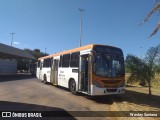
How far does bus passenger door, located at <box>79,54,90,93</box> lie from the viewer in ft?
49.4

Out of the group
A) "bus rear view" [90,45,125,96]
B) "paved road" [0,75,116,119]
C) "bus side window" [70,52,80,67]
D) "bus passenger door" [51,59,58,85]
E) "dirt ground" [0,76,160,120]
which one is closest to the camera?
"dirt ground" [0,76,160,120]

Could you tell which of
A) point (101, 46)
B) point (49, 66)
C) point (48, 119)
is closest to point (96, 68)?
point (101, 46)

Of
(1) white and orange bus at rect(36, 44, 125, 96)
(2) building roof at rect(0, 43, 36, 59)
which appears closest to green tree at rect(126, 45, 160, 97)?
(1) white and orange bus at rect(36, 44, 125, 96)

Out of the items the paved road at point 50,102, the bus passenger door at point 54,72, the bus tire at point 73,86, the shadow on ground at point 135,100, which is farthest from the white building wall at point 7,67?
the shadow on ground at point 135,100

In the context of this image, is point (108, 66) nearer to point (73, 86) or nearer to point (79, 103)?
point (79, 103)

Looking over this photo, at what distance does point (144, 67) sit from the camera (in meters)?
15.4

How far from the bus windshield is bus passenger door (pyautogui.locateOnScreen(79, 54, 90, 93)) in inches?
29.6

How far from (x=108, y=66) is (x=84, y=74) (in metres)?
1.74

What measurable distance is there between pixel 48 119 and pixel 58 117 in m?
0.56

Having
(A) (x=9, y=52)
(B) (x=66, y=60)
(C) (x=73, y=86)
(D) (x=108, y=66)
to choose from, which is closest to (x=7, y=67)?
(A) (x=9, y=52)

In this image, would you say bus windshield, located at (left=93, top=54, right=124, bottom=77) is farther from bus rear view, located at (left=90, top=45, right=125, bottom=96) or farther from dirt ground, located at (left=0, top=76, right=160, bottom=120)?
dirt ground, located at (left=0, top=76, right=160, bottom=120)

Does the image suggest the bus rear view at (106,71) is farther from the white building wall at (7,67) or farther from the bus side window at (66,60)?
the white building wall at (7,67)

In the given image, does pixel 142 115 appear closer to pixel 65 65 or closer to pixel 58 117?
pixel 58 117

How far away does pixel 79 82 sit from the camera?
1591 centimetres
